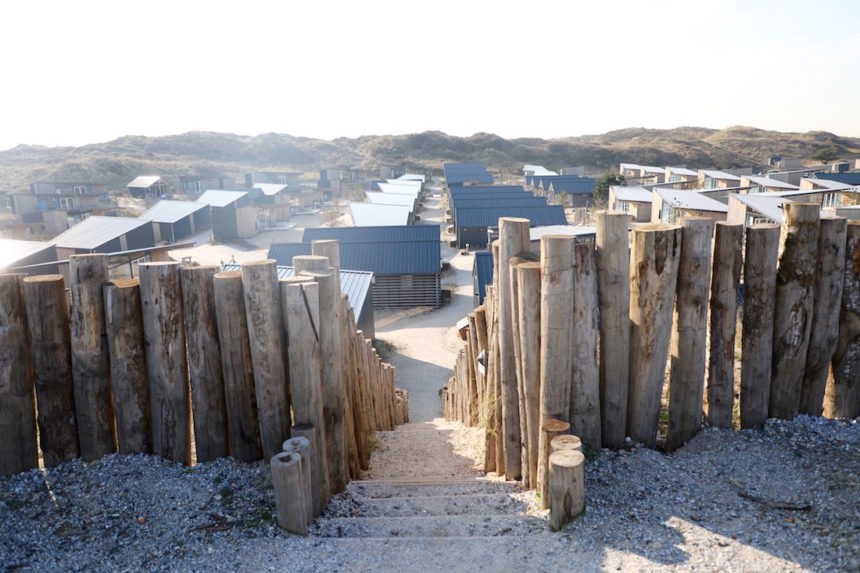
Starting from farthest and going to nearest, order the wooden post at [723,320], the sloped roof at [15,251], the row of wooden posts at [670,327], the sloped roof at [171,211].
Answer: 1. the sloped roof at [171,211]
2. the sloped roof at [15,251]
3. the wooden post at [723,320]
4. the row of wooden posts at [670,327]

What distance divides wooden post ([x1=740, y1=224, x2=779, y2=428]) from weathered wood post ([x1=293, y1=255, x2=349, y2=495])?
442cm

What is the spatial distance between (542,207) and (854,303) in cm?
3118

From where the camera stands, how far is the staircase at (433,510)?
5.20 meters

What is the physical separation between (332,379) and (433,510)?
166cm

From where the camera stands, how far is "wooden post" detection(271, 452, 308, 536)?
16.1 ft

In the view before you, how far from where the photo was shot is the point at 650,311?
592cm

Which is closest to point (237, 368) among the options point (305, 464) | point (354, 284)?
point (305, 464)

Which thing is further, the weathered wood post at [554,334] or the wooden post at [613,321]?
the wooden post at [613,321]

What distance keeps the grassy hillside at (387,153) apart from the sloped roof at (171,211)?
135 feet

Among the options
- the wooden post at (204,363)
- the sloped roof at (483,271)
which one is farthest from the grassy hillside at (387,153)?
the wooden post at (204,363)

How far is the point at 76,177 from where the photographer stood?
76.8m

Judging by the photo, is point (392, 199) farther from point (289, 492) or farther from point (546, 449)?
point (289, 492)

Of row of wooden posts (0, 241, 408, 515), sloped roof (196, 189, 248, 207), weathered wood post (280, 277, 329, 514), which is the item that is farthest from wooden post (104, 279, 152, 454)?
sloped roof (196, 189, 248, 207)

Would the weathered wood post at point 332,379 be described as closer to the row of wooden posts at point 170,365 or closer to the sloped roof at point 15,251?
the row of wooden posts at point 170,365
